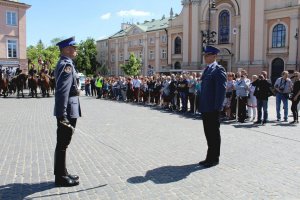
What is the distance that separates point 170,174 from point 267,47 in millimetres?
41161

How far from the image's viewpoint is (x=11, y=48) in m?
45.5

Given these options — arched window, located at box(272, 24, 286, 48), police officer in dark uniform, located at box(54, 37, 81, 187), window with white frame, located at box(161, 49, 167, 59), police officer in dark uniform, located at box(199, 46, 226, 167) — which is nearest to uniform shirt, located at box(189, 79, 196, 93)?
police officer in dark uniform, located at box(199, 46, 226, 167)

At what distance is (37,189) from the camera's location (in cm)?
521

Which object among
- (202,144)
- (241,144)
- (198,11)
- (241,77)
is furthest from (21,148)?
(198,11)

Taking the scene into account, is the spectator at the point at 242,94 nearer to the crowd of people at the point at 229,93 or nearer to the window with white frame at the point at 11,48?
the crowd of people at the point at 229,93

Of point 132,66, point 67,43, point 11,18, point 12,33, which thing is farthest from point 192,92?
point 132,66

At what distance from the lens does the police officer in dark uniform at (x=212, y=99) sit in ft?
21.6

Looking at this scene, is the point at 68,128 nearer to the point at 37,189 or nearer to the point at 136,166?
the point at 37,189

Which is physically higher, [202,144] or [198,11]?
[198,11]

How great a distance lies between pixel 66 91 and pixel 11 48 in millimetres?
44331

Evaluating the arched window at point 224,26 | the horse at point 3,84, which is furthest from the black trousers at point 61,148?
the arched window at point 224,26

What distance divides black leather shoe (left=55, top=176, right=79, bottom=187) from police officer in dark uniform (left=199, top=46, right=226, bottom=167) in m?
2.54

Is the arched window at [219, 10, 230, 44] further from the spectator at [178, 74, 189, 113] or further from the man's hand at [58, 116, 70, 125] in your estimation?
the man's hand at [58, 116, 70, 125]

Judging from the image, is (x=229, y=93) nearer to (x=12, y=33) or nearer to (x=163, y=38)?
(x=12, y=33)
